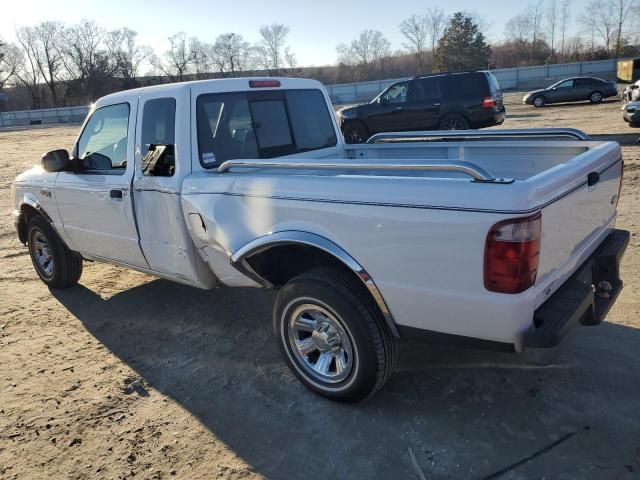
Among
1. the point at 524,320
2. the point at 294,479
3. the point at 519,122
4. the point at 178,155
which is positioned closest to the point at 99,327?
the point at 178,155

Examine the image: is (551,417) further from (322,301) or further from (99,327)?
(99,327)

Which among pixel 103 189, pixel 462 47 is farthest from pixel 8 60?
pixel 103 189

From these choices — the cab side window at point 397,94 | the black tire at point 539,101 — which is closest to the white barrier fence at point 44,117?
the black tire at point 539,101

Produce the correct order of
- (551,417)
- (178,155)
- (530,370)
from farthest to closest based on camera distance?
1. (178,155)
2. (530,370)
3. (551,417)

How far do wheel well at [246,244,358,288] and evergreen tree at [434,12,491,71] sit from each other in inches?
2971

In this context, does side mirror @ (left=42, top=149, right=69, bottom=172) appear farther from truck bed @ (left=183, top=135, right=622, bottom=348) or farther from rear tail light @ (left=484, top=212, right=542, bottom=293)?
rear tail light @ (left=484, top=212, right=542, bottom=293)

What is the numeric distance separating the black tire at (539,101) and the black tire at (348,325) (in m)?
28.4

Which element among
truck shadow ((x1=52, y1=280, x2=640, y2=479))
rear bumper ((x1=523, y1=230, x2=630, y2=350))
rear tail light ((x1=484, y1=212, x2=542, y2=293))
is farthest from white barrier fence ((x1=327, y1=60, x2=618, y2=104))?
rear tail light ((x1=484, y1=212, x2=542, y2=293))

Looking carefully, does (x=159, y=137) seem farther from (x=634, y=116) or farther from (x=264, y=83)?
(x=634, y=116)

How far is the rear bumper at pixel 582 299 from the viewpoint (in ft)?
8.23

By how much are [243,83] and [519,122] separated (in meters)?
18.0

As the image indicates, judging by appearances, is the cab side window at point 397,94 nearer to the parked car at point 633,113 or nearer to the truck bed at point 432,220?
the parked car at point 633,113

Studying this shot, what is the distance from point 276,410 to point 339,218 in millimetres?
1305

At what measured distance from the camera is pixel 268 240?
3.22 m
